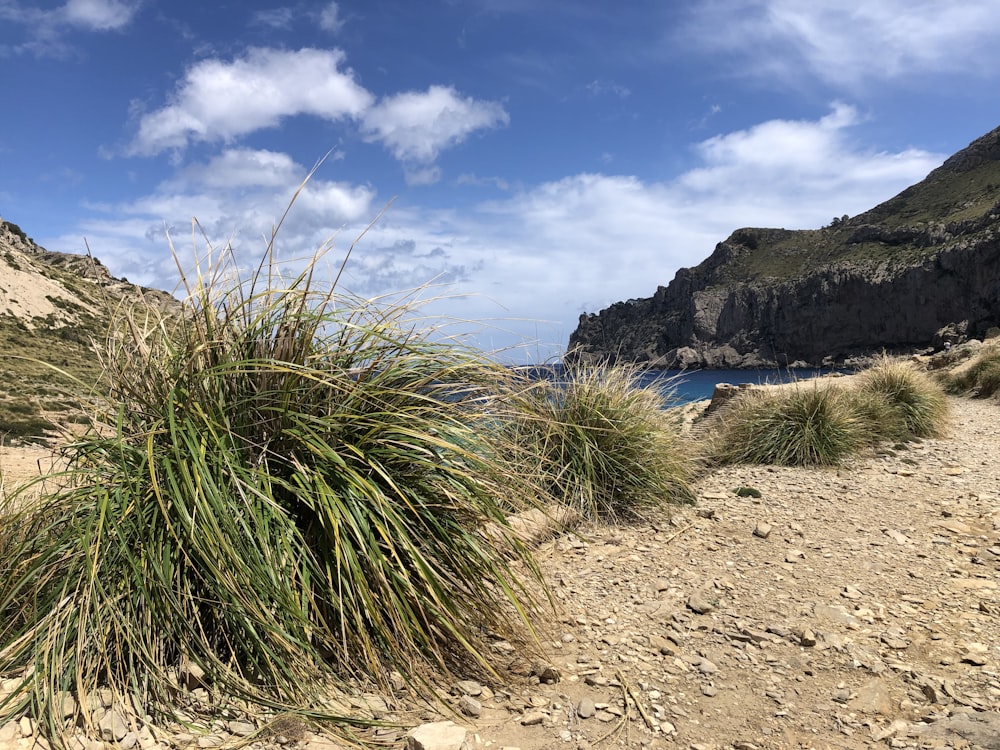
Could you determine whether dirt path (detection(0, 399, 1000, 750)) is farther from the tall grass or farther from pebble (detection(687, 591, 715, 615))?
the tall grass

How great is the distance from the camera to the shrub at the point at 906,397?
8.95 metres

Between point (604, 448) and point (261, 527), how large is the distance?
3513 millimetres

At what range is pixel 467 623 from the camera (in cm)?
275

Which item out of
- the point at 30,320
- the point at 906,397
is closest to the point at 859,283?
the point at 906,397

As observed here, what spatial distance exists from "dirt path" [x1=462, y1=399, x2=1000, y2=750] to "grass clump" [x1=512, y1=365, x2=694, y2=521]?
1.04 ft

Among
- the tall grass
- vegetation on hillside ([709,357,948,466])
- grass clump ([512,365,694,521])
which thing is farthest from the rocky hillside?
vegetation on hillside ([709,357,948,466])

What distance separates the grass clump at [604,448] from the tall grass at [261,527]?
1.92m

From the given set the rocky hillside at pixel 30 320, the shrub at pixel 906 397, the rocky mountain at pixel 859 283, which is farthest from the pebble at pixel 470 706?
the rocky mountain at pixel 859 283

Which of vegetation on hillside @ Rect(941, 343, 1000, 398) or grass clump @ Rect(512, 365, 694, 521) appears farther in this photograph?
Result: vegetation on hillside @ Rect(941, 343, 1000, 398)

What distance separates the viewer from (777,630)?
339 centimetres

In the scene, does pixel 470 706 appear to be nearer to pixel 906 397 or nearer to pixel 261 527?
pixel 261 527

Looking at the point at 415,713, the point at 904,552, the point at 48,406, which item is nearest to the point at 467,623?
the point at 415,713

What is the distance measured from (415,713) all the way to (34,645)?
140cm

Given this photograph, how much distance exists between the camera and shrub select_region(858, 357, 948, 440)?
29.3 feet
